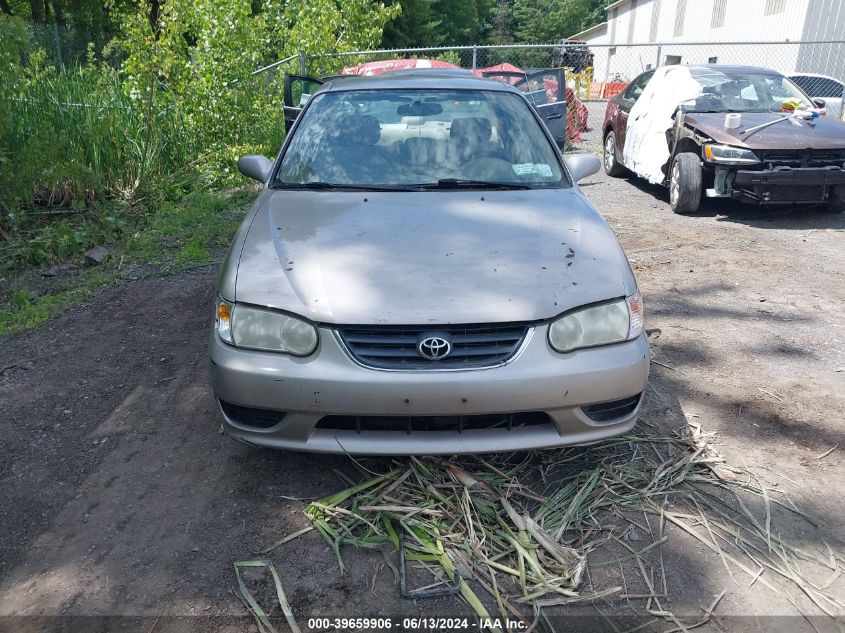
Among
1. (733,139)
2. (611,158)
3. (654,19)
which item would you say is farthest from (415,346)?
(654,19)

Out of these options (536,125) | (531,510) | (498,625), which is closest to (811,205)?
(536,125)

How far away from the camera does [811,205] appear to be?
8.37 metres

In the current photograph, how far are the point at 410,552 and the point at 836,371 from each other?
304cm

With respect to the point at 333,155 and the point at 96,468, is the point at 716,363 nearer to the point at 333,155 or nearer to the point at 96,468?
the point at 333,155

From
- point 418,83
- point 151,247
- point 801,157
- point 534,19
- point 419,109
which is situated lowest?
point 534,19

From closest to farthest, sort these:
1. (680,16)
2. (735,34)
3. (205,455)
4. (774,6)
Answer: (205,455), (774,6), (735,34), (680,16)

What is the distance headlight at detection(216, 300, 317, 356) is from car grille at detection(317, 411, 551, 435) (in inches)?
12.0

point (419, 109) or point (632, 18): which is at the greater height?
point (419, 109)

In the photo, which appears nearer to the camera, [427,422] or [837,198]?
[427,422]

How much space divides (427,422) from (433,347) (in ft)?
1.05

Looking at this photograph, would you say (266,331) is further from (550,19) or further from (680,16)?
(550,19)

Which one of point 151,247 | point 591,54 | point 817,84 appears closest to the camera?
point 151,247

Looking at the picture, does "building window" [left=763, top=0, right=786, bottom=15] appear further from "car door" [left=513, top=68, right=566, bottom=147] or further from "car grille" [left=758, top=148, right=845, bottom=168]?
"car grille" [left=758, top=148, right=845, bottom=168]

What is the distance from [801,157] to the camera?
7.28m
